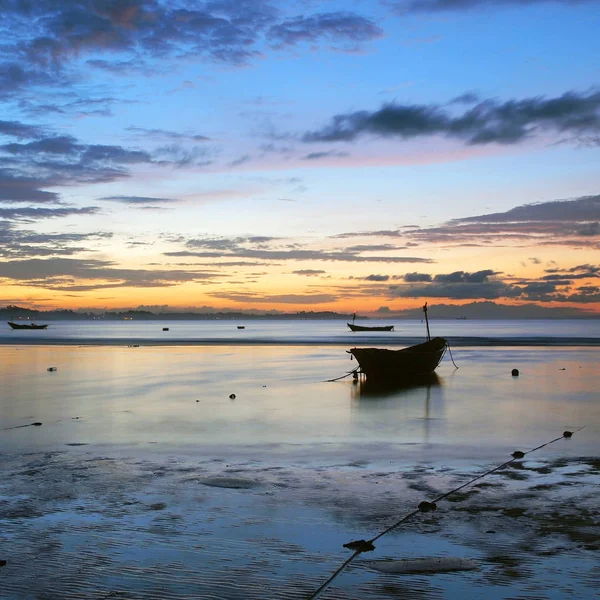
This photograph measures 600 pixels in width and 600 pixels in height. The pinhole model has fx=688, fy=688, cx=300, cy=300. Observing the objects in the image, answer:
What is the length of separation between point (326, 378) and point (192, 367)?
11.3 m

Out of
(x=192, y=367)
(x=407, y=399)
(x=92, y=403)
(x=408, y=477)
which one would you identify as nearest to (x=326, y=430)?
(x=408, y=477)

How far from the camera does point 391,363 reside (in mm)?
33406

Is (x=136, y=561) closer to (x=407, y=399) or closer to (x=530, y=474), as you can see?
(x=530, y=474)

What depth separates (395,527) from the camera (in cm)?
919

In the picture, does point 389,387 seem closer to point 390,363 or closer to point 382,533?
point 390,363

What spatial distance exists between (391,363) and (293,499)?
2306 cm

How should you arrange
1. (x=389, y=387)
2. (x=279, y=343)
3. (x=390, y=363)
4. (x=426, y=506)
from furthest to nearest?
(x=279, y=343) → (x=390, y=363) → (x=389, y=387) → (x=426, y=506)

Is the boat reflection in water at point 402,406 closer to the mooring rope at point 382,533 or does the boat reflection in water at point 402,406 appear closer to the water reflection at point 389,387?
the water reflection at point 389,387

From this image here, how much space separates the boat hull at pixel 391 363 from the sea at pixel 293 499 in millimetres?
7825

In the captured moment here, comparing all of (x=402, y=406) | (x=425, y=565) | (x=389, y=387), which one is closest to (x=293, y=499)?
(x=425, y=565)

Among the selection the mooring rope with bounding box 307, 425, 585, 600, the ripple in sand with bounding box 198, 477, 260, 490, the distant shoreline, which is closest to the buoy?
the mooring rope with bounding box 307, 425, 585, 600

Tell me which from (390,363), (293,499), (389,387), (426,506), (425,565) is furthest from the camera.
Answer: (390,363)

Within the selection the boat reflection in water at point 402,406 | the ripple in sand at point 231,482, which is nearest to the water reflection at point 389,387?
the boat reflection in water at point 402,406

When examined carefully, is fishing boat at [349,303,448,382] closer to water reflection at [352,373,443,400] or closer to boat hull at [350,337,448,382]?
boat hull at [350,337,448,382]
